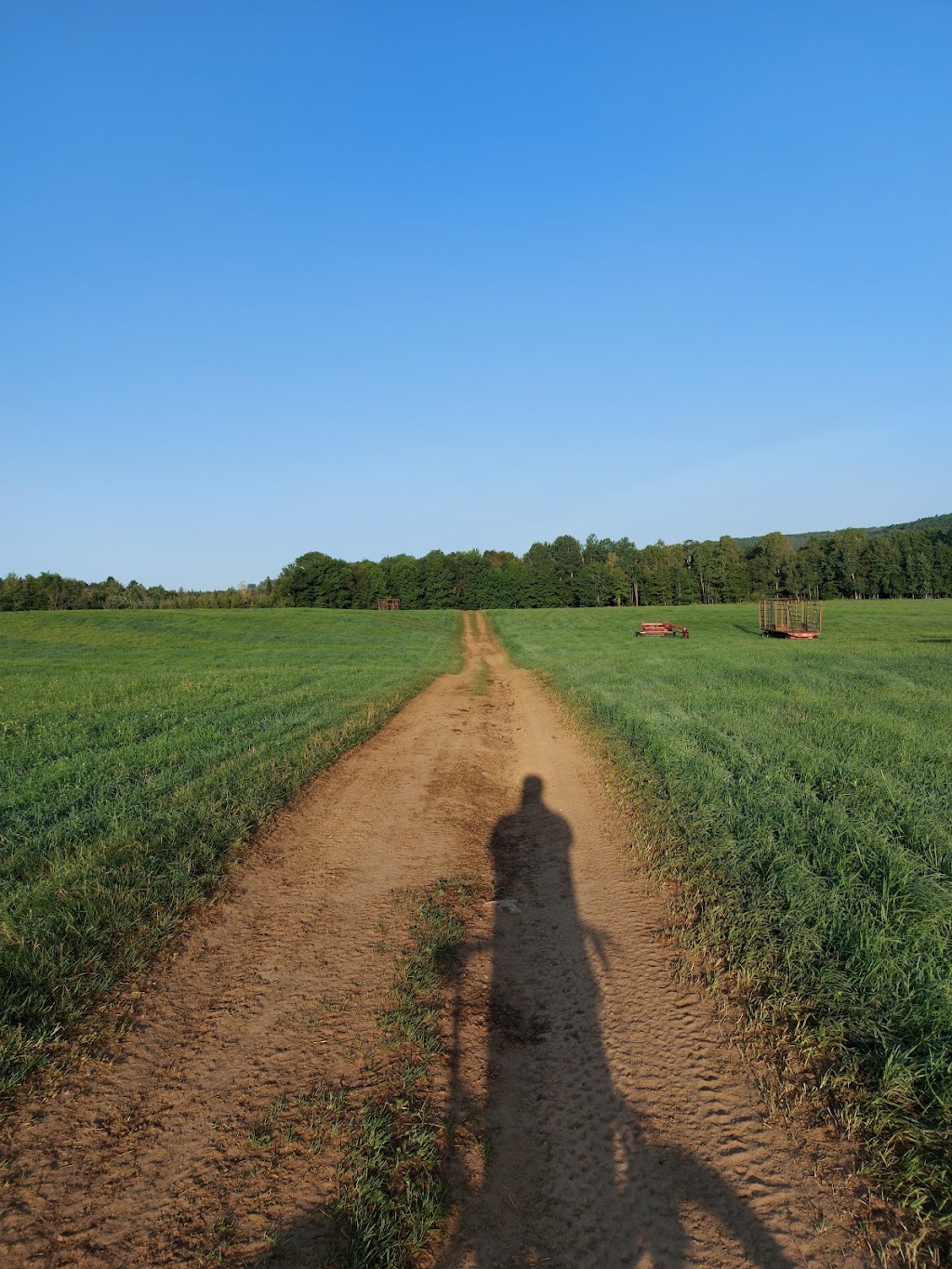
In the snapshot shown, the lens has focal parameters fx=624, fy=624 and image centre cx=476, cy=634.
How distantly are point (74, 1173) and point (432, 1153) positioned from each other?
5.37ft

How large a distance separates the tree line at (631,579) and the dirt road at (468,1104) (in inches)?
3907

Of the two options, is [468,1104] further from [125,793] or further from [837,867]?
[125,793]

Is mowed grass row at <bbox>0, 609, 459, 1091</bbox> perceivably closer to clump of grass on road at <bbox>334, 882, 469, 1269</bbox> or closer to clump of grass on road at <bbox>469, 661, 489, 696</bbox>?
clump of grass on road at <bbox>469, 661, 489, 696</bbox>

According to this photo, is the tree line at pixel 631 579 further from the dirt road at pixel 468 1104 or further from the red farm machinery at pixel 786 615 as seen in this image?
the dirt road at pixel 468 1104

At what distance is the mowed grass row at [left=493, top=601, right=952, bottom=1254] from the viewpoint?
10.5 ft

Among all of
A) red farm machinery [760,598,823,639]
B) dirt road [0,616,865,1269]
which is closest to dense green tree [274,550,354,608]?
red farm machinery [760,598,823,639]

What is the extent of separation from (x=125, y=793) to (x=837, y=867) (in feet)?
25.6

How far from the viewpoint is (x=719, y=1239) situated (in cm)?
261

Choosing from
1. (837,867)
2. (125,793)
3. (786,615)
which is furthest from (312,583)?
(837,867)

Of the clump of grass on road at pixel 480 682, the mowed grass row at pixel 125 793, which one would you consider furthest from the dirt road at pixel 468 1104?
the clump of grass on road at pixel 480 682

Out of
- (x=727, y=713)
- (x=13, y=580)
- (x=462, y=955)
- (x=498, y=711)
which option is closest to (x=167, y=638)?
(x=498, y=711)

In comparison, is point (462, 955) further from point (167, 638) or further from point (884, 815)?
point (167, 638)

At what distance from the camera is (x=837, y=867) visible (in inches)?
213

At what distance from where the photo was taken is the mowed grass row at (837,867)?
3.21 meters
